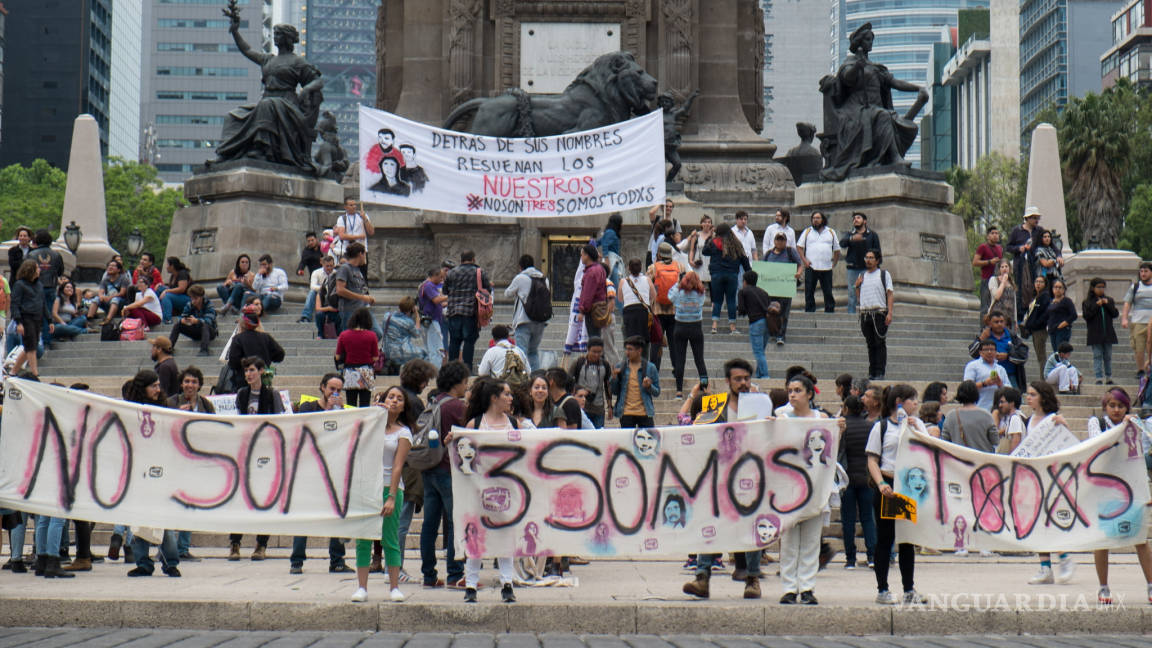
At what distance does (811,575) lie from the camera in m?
10.5

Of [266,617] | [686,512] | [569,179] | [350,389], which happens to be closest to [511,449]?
[686,512]

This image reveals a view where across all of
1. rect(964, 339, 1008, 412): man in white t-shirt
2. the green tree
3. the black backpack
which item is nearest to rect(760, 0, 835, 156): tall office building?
the green tree

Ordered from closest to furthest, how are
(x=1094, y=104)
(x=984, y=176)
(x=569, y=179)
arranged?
1. (x=569, y=179)
2. (x=1094, y=104)
3. (x=984, y=176)

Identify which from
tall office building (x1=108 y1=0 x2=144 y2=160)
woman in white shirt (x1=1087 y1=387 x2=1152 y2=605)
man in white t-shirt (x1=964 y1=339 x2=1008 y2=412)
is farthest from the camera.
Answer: tall office building (x1=108 y1=0 x2=144 y2=160)

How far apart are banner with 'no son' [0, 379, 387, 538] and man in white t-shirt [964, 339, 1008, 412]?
325 inches

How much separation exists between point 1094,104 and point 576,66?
32.5 metres

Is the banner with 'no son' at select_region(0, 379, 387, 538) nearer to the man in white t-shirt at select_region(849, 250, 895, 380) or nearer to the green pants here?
the green pants

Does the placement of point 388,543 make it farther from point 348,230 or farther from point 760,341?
point 348,230

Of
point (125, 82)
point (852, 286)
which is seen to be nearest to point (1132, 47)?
point (852, 286)

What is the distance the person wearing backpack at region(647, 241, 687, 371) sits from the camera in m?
18.5

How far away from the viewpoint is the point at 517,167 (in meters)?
21.7

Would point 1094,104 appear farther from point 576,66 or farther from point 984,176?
point 576,66

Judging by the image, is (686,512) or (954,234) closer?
(686,512)

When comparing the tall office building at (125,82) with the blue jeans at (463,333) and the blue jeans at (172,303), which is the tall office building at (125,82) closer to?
the blue jeans at (172,303)
